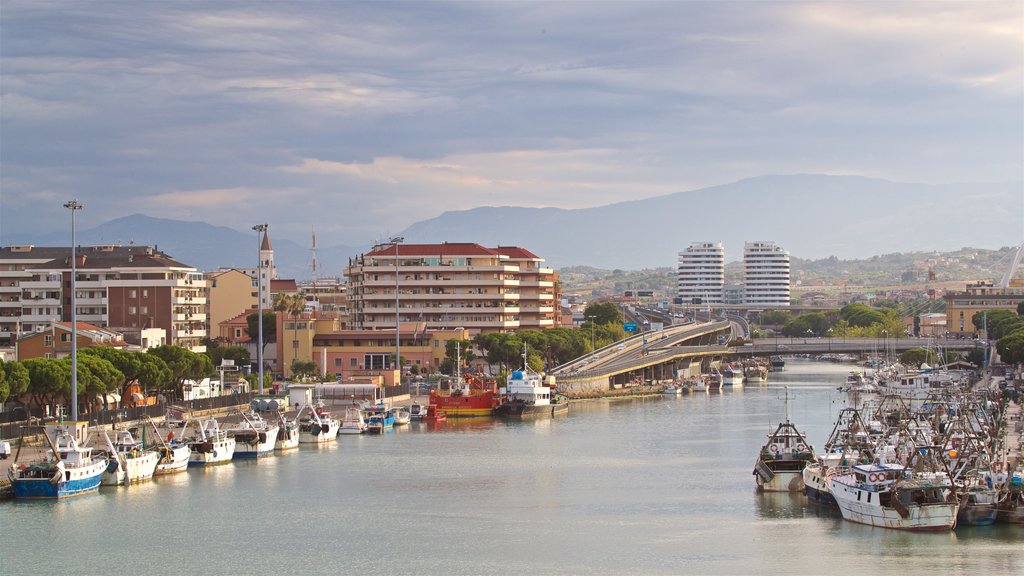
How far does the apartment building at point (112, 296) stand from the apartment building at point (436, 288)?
65.8 feet

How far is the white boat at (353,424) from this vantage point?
67.0m

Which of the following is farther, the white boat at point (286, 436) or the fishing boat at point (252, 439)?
the white boat at point (286, 436)

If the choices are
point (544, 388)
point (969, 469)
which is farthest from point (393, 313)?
point (969, 469)

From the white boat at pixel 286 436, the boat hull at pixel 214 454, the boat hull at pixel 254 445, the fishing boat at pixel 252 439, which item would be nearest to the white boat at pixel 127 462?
the boat hull at pixel 214 454

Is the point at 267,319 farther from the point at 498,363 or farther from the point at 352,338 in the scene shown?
the point at 498,363

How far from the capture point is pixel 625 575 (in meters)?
33.5

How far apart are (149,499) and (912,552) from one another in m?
22.4

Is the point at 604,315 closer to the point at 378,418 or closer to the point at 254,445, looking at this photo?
the point at 378,418

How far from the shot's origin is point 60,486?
139ft

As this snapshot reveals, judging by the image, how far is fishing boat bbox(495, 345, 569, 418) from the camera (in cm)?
7925

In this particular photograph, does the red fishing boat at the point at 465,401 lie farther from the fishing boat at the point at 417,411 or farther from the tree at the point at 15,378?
the tree at the point at 15,378

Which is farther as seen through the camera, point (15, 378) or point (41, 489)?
point (15, 378)

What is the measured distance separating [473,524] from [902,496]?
1164 centimetres

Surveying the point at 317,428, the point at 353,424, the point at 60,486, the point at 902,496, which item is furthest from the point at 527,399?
the point at 902,496
